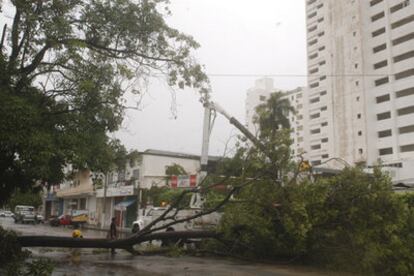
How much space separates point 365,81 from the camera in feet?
197

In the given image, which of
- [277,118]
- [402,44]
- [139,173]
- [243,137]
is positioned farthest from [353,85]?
[243,137]

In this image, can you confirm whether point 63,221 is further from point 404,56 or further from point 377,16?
point 377,16

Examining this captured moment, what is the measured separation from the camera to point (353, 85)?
61.6m

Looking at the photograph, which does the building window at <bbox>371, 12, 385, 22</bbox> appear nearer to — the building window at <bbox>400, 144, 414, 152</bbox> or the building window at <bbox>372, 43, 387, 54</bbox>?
the building window at <bbox>372, 43, 387, 54</bbox>

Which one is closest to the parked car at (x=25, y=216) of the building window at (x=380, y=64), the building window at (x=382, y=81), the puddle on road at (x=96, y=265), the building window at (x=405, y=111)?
the puddle on road at (x=96, y=265)

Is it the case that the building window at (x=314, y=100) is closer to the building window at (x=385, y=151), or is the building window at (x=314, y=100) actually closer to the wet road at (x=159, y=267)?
the building window at (x=385, y=151)

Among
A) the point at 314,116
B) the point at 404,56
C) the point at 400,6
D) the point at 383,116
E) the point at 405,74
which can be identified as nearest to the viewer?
the point at 405,74

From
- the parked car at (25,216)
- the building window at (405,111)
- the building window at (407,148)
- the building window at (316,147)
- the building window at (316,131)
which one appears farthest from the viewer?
the building window at (316,131)

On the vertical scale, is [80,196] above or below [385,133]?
below

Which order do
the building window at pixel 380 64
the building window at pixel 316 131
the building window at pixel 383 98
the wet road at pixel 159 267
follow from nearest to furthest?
the wet road at pixel 159 267 → the building window at pixel 383 98 → the building window at pixel 380 64 → the building window at pixel 316 131

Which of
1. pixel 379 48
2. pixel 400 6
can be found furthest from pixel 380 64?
pixel 400 6

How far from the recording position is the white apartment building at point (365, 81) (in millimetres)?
55312

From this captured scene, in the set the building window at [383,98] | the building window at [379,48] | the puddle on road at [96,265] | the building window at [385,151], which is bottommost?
the puddle on road at [96,265]

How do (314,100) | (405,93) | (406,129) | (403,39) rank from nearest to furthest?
(406,129), (405,93), (403,39), (314,100)
